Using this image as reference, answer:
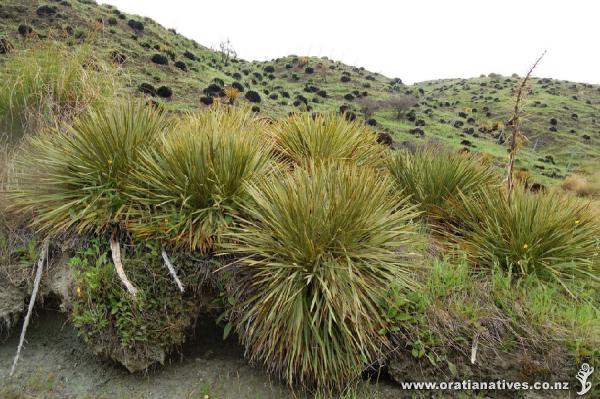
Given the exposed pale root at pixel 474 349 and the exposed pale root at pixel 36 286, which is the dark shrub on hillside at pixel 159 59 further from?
the exposed pale root at pixel 474 349

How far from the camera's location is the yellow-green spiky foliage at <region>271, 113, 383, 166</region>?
5.39 meters

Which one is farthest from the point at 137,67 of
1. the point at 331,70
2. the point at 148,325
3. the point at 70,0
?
the point at 331,70

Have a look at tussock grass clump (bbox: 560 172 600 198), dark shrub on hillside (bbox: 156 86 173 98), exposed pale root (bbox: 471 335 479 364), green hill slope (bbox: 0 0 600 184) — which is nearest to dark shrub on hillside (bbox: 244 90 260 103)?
green hill slope (bbox: 0 0 600 184)

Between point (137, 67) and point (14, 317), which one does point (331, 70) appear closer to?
point (137, 67)

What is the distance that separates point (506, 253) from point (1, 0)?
2887cm

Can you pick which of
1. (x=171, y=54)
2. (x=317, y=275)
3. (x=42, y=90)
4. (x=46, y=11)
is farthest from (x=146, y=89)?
(x=46, y=11)

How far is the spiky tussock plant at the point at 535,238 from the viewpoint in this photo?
150 inches

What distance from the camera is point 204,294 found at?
3.63 meters

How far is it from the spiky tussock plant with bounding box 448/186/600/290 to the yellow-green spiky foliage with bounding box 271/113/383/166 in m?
1.94

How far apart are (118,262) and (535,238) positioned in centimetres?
431

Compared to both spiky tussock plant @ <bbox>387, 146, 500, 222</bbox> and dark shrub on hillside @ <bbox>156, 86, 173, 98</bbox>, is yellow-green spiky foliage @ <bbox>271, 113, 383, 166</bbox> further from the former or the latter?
dark shrub on hillside @ <bbox>156, 86, 173, 98</bbox>

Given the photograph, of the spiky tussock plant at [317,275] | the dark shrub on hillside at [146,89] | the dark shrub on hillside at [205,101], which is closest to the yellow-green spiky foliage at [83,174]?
the spiky tussock plant at [317,275]

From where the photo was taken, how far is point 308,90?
33406 mm

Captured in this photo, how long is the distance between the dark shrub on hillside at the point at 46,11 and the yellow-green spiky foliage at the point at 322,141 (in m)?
23.3
